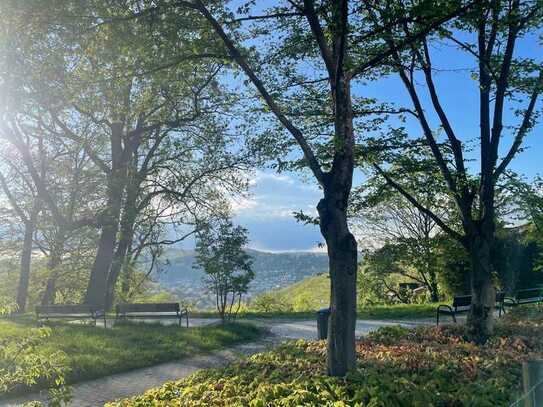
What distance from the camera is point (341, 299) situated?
689cm

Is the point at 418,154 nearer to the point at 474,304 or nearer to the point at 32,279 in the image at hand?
the point at 474,304

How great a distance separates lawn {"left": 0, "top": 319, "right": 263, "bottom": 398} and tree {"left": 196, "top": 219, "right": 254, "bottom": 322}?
1041 millimetres

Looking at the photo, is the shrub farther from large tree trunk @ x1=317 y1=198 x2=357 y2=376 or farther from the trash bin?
the trash bin

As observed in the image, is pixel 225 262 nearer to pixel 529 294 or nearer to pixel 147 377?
pixel 147 377

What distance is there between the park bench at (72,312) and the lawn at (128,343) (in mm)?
322

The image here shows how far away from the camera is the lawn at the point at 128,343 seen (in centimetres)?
981

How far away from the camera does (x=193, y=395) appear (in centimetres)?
666

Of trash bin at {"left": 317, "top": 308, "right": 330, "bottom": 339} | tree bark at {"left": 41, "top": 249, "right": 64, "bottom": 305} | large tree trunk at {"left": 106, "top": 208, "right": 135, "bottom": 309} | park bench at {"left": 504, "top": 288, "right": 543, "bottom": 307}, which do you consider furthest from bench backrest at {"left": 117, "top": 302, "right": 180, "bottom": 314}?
park bench at {"left": 504, "top": 288, "right": 543, "bottom": 307}

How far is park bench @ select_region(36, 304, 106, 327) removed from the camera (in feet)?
48.6

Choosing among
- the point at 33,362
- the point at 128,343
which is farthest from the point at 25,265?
the point at 33,362

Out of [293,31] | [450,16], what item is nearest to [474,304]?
[450,16]

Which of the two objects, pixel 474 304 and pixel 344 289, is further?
pixel 474 304

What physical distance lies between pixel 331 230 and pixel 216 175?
53.7 feet

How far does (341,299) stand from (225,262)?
28.5 feet
